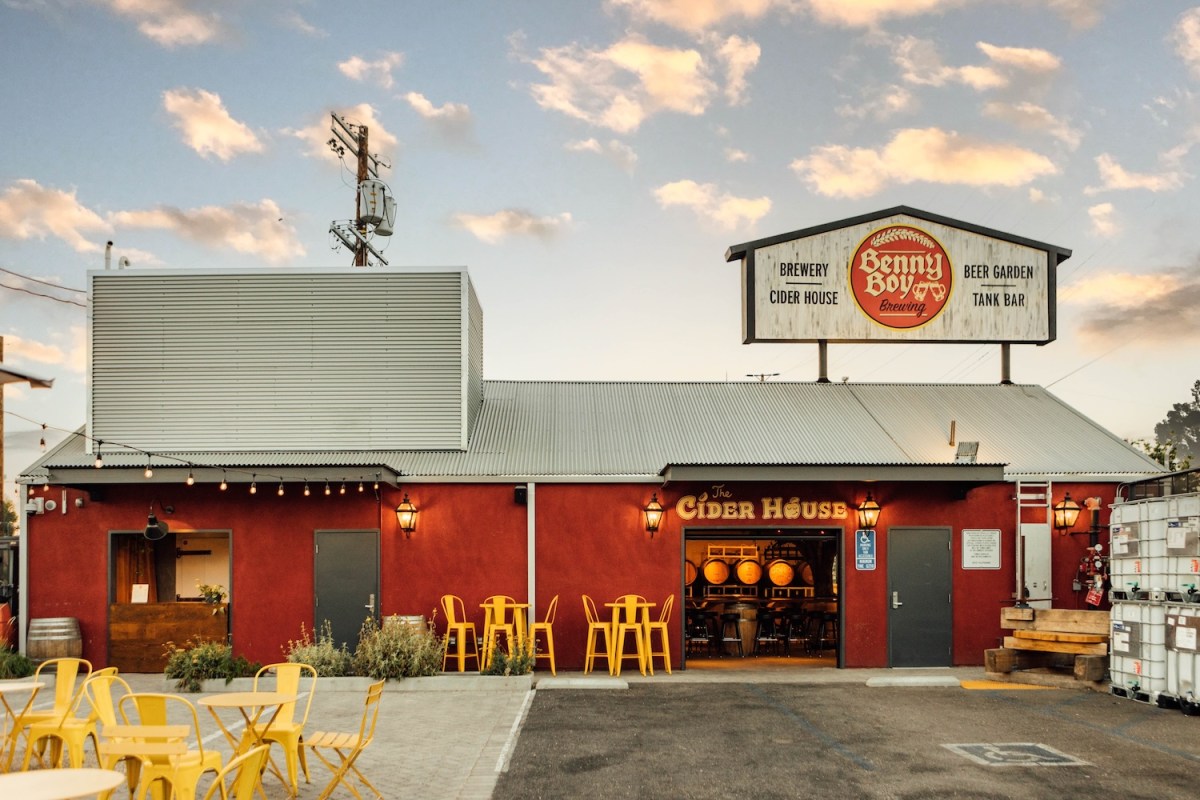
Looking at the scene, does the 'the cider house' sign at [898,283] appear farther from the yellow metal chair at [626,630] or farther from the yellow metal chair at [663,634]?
the yellow metal chair at [626,630]

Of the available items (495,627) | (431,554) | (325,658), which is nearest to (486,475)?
(431,554)

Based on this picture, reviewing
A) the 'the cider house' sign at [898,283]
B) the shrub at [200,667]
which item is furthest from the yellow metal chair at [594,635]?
the 'the cider house' sign at [898,283]

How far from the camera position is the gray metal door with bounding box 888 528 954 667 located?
1535 centimetres

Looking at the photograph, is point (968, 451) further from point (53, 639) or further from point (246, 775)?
point (53, 639)

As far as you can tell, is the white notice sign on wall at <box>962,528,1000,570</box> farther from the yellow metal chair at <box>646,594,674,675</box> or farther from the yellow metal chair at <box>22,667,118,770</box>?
the yellow metal chair at <box>22,667,118,770</box>

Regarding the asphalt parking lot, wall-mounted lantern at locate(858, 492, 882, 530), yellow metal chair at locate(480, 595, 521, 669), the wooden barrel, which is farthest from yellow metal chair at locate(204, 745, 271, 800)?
wall-mounted lantern at locate(858, 492, 882, 530)

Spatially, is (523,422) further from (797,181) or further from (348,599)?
(797,181)

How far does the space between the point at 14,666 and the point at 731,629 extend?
10.7 meters

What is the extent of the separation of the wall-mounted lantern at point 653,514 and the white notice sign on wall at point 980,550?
4.57 meters

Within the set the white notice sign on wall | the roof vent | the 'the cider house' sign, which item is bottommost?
the white notice sign on wall

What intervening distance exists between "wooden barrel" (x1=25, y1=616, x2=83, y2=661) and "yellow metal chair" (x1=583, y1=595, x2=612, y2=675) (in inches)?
271

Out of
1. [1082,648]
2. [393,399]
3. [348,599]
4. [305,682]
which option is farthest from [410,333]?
[1082,648]

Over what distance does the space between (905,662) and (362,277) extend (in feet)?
33.0

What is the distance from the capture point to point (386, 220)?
2203 cm
